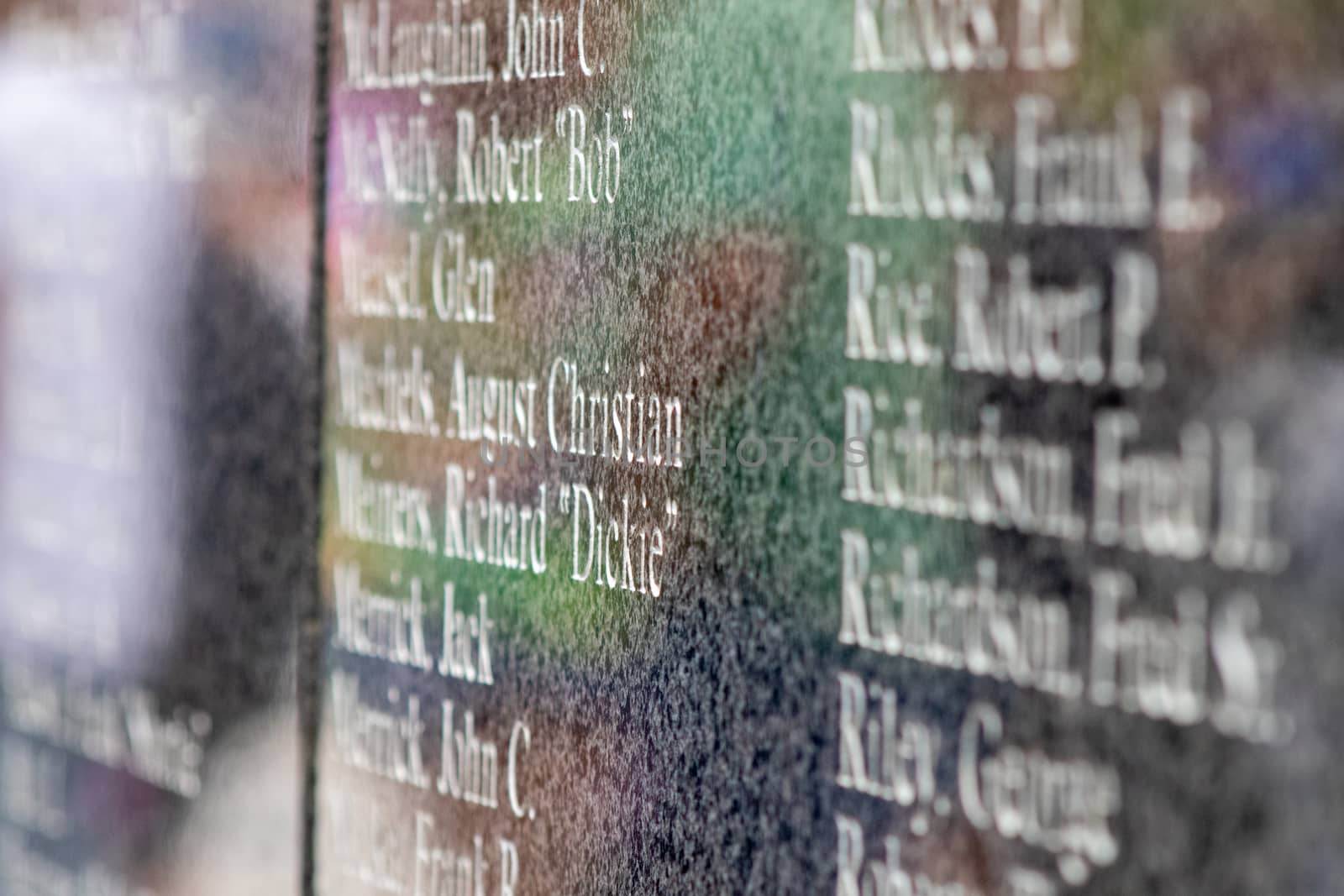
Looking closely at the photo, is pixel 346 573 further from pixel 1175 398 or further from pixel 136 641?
pixel 1175 398

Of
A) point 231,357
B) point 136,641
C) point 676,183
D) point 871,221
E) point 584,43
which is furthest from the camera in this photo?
point 136,641

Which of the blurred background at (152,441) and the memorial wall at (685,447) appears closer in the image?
the memorial wall at (685,447)

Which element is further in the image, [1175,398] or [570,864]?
[570,864]

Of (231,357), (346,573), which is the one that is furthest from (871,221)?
(231,357)

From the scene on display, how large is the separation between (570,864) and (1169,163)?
95cm

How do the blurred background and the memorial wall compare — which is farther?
the blurred background

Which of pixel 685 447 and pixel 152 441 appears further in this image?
pixel 152 441

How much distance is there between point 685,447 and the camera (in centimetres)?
166

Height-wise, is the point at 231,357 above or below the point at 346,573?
above

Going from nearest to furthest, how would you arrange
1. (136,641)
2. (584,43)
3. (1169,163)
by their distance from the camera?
(1169,163)
(584,43)
(136,641)

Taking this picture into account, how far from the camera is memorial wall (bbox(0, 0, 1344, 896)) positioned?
3.92ft

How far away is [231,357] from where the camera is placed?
7.80ft

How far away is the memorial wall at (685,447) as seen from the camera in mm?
1194

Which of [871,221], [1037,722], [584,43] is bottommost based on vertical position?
[1037,722]
